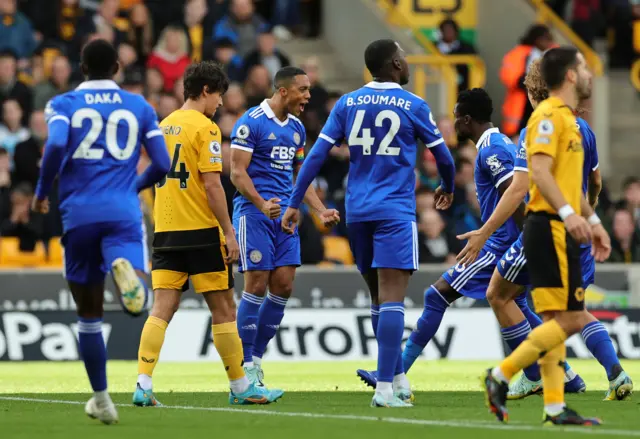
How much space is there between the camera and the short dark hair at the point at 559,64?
27.4 feet

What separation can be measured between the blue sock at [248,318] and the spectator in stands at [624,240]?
905 centimetres

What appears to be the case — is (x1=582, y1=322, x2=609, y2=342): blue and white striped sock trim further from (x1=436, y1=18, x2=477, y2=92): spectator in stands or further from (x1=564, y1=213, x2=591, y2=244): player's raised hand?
(x1=436, y1=18, x2=477, y2=92): spectator in stands

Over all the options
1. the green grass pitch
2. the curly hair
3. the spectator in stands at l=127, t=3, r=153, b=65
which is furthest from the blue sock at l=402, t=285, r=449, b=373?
the spectator in stands at l=127, t=3, r=153, b=65

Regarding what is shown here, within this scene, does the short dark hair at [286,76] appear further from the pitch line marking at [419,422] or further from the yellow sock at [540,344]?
the yellow sock at [540,344]

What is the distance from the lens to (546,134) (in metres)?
8.20

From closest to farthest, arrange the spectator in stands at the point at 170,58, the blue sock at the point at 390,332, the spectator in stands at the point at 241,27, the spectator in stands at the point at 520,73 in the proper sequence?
the blue sock at the point at 390,332, the spectator in stands at the point at 170,58, the spectator in stands at the point at 520,73, the spectator in stands at the point at 241,27

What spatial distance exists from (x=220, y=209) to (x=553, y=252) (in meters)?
2.63

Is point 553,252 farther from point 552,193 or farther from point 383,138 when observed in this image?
point 383,138

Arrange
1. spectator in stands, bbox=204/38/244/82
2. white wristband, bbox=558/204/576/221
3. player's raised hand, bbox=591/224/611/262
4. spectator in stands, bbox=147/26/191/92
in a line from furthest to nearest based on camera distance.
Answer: spectator in stands, bbox=204/38/244/82 → spectator in stands, bbox=147/26/191/92 → player's raised hand, bbox=591/224/611/262 → white wristband, bbox=558/204/576/221

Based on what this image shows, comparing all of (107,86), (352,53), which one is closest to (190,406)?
(107,86)

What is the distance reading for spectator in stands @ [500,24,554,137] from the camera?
2112cm

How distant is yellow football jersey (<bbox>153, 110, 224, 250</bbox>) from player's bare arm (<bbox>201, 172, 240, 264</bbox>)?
10 centimetres

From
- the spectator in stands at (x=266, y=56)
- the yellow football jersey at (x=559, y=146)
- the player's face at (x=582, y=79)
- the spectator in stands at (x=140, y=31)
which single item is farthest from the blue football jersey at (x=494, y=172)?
the spectator in stands at (x=140, y=31)

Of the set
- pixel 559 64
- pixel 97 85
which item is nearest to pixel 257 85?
pixel 97 85
